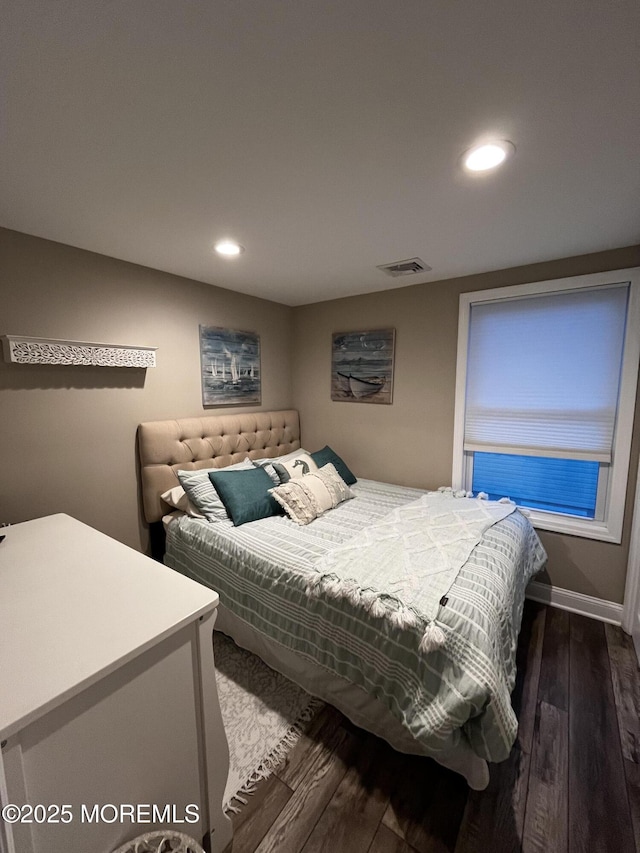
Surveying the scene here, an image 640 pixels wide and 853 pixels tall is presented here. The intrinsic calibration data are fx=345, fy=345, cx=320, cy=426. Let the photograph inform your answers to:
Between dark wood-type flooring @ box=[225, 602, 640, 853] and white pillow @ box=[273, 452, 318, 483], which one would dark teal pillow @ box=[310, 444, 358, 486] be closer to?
white pillow @ box=[273, 452, 318, 483]

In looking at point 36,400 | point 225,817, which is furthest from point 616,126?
point 36,400

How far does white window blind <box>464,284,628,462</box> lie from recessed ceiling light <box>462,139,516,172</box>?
4.61ft

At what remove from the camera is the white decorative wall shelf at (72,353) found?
5.86 ft

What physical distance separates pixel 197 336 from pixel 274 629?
2114 millimetres

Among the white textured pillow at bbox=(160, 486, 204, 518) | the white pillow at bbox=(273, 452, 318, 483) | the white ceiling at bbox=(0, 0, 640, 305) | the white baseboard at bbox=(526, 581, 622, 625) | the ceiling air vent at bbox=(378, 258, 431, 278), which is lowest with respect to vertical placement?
the white baseboard at bbox=(526, 581, 622, 625)

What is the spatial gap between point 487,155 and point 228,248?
1.42 metres

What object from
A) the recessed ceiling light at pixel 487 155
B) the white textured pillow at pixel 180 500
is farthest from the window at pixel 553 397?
the white textured pillow at pixel 180 500

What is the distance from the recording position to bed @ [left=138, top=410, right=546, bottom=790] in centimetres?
122

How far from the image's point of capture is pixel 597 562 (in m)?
2.32

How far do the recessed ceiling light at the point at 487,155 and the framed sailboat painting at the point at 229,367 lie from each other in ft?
6.85

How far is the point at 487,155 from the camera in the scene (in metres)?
1.23

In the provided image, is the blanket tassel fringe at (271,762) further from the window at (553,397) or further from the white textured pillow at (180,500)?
the window at (553,397)

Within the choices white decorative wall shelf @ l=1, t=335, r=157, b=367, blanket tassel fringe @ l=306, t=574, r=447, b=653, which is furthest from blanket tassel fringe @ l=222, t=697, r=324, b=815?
white decorative wall shelf @ l=1, t=335, r=157, b=367

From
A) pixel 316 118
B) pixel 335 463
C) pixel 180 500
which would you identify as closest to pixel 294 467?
pixel 335 463
